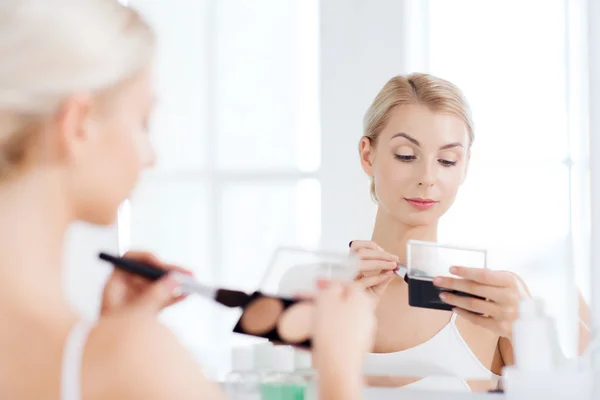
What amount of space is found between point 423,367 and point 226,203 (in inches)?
15.2

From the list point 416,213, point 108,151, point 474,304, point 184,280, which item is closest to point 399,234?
point 416,213

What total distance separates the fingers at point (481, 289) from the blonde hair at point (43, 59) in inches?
17.8

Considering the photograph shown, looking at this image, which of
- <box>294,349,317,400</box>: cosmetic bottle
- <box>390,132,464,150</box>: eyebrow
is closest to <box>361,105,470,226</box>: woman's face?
<box>390,132,464,150</box>: eyebrow

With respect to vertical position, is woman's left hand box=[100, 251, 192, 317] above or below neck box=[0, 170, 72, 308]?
below

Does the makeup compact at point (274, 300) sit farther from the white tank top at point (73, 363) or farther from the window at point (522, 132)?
the window at point (522, 132)

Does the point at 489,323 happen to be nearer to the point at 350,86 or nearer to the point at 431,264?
the point at 431,264

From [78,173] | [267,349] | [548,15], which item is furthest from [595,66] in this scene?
[78,173]

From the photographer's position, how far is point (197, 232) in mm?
1091

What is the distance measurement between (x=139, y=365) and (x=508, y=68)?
66 centimetres

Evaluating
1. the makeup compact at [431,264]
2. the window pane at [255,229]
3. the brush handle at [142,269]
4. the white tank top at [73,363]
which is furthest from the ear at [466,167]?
the white tank top at [73,363]

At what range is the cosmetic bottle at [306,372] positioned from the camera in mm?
794

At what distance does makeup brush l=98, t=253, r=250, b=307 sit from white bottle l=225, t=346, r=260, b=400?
0.46ft

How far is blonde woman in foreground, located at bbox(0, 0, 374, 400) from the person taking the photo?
497 millimetres

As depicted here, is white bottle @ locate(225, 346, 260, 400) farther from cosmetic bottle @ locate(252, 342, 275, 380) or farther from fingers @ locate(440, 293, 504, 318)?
fingers @ locate(440, 293, 504, 318)
